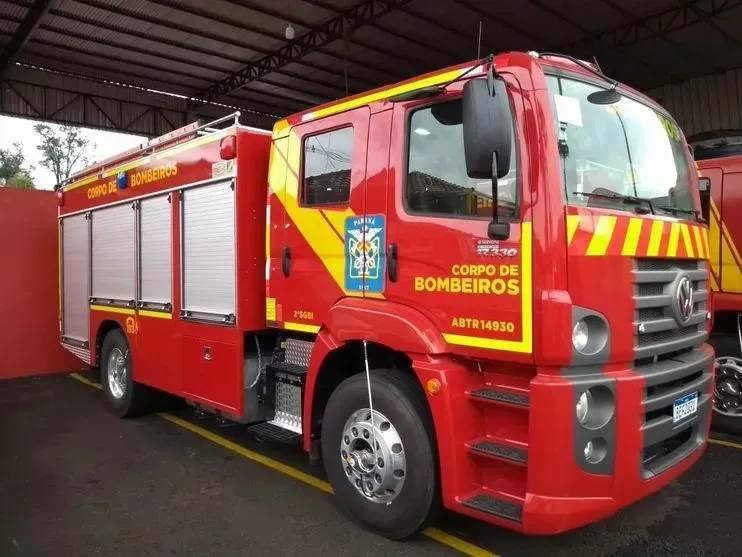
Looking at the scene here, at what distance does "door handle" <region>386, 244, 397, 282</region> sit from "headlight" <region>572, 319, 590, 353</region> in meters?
1.07

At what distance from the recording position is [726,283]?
214 inches

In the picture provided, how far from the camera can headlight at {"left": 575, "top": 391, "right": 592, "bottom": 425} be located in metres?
2.80

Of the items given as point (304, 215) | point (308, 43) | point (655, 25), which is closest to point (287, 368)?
point (304, 215)

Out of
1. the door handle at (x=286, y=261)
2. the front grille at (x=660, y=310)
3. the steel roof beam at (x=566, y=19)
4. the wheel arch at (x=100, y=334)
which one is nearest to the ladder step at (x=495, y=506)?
the front grille at (x=660, y=310)

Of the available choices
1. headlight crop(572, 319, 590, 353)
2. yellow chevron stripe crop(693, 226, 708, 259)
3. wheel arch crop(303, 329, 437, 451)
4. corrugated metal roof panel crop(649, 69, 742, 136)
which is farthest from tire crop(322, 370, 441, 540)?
corrugated metal roof panel crop(649, 69, 742, 136)

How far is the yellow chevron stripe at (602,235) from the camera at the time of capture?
286cm

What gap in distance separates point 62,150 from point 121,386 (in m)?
40.7

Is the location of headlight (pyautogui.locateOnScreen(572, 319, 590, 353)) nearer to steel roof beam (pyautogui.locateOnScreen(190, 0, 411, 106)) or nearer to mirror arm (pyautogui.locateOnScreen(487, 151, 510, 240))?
mirror arm (pyautogui.locateOnScreen(487, 151, 510, 240))

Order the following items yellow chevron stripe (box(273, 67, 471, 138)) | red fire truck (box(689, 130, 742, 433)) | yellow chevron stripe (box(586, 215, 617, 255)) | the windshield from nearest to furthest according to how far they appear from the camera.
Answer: yellow chevron stripe (box(586, 215, 617, 255)) → the windshield → yellow chevron stripe (box(273, 67, 471, 138)) → red fire truck (box(689, 130, 742, 433))

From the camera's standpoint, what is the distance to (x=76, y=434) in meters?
5.93

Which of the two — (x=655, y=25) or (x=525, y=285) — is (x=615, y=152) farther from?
(x=655, y=25)

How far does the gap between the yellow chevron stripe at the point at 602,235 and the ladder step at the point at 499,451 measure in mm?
1013

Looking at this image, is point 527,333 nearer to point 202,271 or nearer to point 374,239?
point 374,239

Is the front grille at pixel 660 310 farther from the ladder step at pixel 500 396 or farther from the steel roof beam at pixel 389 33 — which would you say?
the steel roof beam at pixel 389 33
